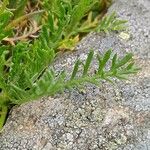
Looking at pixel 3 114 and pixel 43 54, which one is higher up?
Answer: pixel 43 54

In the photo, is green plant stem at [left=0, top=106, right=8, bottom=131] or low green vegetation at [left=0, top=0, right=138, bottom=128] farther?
green plant stem at [left=0, top=106, right=8, bottom=131]

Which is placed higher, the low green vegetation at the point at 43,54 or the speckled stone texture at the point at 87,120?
the low green vegetation at the point at 43,54

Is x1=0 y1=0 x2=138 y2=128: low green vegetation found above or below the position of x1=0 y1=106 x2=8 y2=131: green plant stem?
above

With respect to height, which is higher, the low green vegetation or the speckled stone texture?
the low green vegetation

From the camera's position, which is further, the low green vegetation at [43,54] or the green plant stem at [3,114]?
the green plant stem at [3,114]
